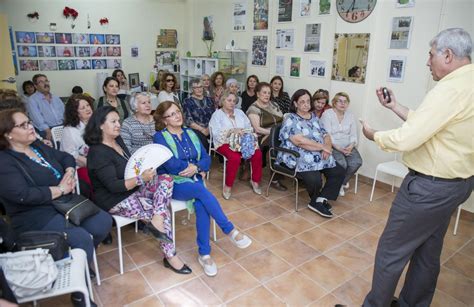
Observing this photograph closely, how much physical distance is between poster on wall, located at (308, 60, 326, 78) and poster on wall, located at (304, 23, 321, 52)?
0.17m

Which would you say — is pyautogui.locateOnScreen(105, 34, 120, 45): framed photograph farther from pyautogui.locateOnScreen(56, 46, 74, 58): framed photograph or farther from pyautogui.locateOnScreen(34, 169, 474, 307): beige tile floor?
pyautogui.locateOnScreen(34, 169, 474, 307): beige tile floor

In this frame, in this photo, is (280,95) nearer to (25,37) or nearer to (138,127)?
(138,127)

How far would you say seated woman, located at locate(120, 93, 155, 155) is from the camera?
3.35 metres

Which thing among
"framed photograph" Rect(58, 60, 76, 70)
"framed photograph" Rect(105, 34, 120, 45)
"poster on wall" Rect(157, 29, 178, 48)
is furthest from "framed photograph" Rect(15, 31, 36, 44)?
"poster on wall" Rect(157, 29, 178, 48)

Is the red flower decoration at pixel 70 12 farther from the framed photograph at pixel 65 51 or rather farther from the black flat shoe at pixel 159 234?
the black flat shoe at pixel 159 234

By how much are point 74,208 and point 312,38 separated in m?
3.75

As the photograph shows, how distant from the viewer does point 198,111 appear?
4602 millimetres

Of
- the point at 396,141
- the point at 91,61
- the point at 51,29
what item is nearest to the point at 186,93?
the point at 91,61

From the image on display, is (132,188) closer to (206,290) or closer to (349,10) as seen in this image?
(206,290)

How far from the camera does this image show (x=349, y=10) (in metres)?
4.17

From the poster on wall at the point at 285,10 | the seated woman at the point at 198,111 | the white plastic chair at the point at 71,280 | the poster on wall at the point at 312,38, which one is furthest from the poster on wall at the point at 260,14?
the white plastic chair at the point at 71,280

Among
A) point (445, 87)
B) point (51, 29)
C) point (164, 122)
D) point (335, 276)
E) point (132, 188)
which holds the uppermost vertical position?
point (51, 29)

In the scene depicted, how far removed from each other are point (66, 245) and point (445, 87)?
205cm

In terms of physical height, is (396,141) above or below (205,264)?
above
